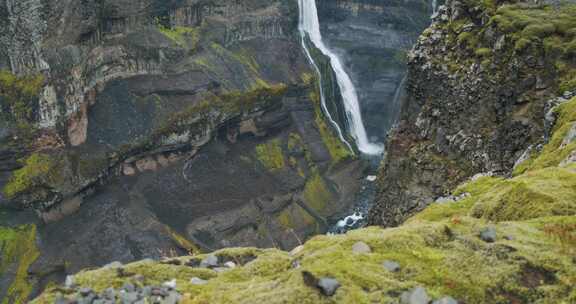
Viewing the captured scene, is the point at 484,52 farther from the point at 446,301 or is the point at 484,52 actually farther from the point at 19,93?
the point at 19,93

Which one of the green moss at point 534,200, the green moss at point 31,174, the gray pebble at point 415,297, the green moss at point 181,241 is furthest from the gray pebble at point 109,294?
the green moss at point 181,241

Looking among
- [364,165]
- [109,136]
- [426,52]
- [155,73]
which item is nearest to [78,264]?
[109,136]

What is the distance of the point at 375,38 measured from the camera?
72562 millimetres

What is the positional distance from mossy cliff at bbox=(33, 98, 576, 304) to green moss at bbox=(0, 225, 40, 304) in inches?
1161

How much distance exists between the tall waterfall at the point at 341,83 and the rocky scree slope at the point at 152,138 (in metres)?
3.74

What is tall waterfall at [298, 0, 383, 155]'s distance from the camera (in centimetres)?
6253

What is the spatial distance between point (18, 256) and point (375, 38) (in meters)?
51.5

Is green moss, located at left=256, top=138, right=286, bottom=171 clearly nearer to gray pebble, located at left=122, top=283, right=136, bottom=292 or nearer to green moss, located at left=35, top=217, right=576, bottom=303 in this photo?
green moss, located at left=35, top=217, right=576, bottom=303

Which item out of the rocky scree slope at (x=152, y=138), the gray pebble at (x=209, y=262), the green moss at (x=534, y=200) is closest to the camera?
Result: the gray pebble at (x=209, y=262)

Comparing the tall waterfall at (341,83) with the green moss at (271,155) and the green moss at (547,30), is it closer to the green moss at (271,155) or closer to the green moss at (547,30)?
the green moss at (271,155)

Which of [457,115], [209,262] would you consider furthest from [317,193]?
[209,262]

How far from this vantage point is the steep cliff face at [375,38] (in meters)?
69.1

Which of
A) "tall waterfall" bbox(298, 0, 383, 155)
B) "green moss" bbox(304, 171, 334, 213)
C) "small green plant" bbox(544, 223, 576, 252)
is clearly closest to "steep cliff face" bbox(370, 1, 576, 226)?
"small green plant" bbox(544, 223, 576, 252)

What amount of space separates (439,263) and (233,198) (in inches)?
1505
